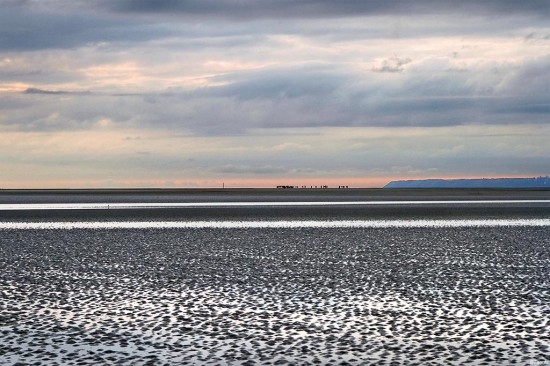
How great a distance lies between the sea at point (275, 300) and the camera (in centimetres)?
415

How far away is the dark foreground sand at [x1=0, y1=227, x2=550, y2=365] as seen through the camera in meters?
4.14

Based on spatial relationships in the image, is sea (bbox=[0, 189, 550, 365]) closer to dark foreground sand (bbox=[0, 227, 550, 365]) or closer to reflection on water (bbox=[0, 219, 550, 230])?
dark foreground sand (bbox=[0, 227, 550, 365])

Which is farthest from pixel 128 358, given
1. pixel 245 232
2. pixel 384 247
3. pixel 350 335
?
pixel 245 232

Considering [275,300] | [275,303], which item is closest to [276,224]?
[275,300]

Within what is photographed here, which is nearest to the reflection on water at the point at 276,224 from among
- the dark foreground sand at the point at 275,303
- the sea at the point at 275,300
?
the sea at the point at 275,300

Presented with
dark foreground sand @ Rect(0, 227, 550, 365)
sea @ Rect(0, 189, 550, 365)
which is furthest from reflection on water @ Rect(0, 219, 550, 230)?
dark foreground sand @ Rect(0, 227, 550, 365)

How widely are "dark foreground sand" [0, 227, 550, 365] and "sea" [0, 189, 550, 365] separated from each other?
0.04 ft

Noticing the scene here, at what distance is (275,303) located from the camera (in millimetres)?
5781

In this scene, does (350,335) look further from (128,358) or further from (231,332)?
(128,358)

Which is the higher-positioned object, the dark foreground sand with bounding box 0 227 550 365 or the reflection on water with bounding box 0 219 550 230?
the reflection on water with bounding box 0 219 550 230

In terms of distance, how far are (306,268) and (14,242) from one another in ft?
17.4

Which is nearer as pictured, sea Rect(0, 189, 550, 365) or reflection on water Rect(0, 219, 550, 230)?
sea Rect(0, 189, 550, 365)

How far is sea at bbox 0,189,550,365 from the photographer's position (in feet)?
13.6

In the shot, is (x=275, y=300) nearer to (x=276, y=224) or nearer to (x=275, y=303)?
(x=275, y=303)
